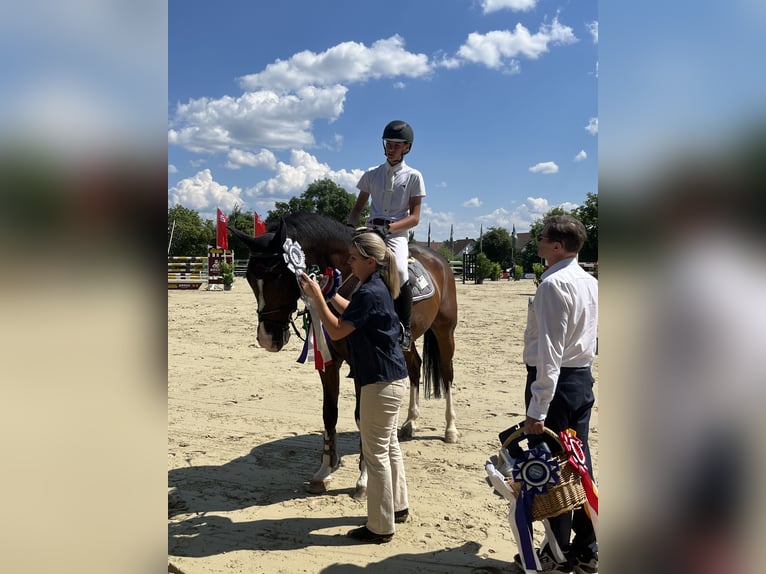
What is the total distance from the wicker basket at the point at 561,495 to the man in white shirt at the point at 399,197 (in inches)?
77.6

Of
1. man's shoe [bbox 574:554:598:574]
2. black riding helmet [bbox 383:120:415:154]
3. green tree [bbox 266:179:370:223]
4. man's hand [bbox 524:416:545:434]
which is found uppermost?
green tree [bbox 266:179:370:223]

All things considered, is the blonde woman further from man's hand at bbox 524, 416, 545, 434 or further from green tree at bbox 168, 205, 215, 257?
green tree at bbox 168, 205, 215, 257

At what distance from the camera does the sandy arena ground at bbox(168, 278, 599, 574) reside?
313 centimetres

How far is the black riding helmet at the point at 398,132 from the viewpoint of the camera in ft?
14.1

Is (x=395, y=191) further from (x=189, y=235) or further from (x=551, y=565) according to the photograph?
(x=189, y=235)

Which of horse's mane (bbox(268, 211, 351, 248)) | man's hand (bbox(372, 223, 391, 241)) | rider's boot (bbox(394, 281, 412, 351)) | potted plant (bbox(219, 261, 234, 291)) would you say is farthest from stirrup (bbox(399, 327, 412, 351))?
potted plant (bbox(219, 261, 234, 291))

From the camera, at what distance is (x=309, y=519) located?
3.62 m

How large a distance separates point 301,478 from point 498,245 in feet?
201

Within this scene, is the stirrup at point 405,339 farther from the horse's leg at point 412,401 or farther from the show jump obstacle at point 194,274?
the show jump obstacle at point 194,274

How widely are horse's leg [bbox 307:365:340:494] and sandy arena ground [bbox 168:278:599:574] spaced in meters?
0.10

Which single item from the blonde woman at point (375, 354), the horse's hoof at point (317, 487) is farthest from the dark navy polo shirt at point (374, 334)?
the horse's hoof at point (317, 487)

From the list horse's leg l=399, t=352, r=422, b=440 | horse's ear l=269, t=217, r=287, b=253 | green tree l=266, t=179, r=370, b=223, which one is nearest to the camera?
horse's ear l=269, t=217, r=287, b=253
